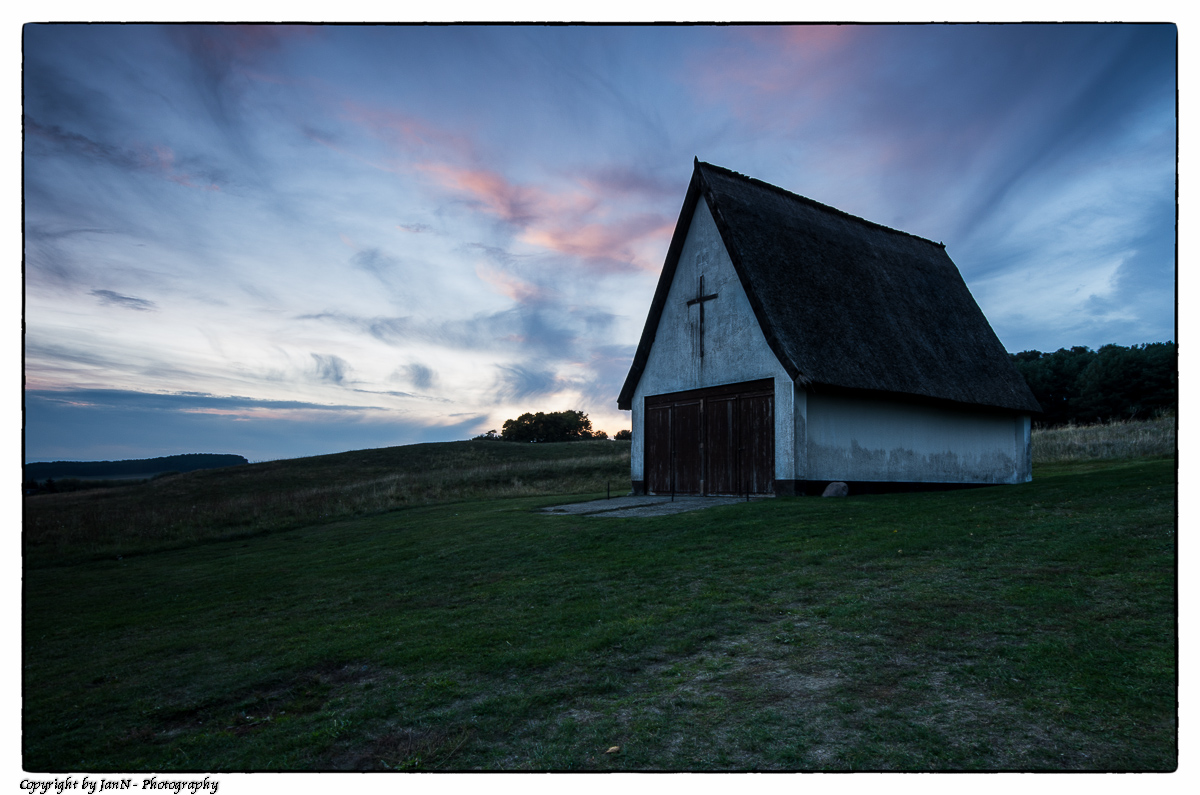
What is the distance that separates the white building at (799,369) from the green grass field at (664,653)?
5796 mm

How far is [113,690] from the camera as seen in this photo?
5945 millimetres

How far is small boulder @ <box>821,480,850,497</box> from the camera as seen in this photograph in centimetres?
1720

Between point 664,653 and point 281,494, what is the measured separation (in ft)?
106

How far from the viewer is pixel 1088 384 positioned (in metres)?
46.5

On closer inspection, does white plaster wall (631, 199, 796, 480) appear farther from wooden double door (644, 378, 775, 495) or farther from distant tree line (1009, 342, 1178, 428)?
distant tree line (1009, 342, 1178, 428)

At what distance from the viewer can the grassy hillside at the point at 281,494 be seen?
18078 mm

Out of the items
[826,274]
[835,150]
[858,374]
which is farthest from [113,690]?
[826,274]

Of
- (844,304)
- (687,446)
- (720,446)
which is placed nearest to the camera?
(720,446)

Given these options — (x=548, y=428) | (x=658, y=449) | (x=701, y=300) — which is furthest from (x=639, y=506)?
(x=548, y=428)

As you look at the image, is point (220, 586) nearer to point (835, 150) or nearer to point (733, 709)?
point (733, 709)

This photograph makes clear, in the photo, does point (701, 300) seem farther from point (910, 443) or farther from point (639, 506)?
point (910, 443)

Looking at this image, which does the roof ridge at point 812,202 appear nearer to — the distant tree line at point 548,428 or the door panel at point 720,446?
the door panel at point 720,446

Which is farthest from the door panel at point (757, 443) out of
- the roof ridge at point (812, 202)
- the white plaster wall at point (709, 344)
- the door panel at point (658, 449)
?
the roof ridge at point (812, 202)

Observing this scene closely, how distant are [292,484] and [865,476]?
40.7 meters
